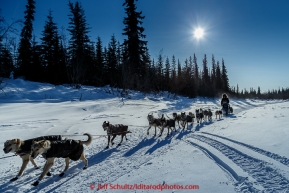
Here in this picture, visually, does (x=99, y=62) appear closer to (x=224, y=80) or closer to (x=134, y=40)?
(x=134, y=40)

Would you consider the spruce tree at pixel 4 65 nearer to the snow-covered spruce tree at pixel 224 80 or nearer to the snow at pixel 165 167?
the snow at pixel 165 167

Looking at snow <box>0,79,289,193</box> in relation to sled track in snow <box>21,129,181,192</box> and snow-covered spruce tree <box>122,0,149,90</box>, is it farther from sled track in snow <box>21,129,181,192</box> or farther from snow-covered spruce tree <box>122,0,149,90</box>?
snow-covered spruce tree <box>122,0,149,90</box>

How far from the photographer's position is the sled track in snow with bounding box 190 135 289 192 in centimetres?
320

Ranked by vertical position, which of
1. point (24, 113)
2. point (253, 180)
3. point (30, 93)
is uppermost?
point (30, 93)

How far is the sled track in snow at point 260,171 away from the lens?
3.20 metres

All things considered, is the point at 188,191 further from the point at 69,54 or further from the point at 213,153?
the point at 69,54

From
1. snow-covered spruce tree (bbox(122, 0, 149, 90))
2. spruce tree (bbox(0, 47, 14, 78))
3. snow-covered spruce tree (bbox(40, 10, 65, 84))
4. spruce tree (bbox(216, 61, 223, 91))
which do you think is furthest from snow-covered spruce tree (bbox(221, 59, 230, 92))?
spruce tree (bbox(0, 47, 14, 78))

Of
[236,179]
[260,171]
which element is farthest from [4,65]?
[260,171]

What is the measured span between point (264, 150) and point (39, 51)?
30.6 metres

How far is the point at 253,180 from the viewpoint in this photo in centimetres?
347

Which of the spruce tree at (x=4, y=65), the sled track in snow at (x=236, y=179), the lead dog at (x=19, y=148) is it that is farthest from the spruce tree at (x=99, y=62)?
the sled track in snow at (x=236, y=179)

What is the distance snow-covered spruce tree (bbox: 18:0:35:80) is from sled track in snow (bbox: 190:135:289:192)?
28.1 metres

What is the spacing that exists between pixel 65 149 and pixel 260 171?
4.58 m

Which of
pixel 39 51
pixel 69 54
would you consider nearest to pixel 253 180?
pixel 69 54
